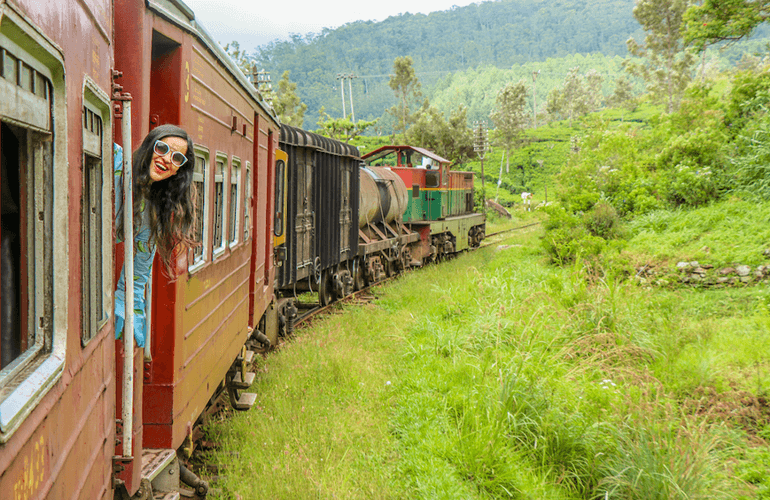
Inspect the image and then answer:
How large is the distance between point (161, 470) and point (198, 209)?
156 cm

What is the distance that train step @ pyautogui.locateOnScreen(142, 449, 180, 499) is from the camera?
3137mm

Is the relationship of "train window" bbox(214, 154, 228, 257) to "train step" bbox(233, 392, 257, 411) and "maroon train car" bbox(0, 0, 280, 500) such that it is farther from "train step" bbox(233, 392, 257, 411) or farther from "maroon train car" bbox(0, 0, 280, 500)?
"train step" bbox(233, 392, 257, 411)

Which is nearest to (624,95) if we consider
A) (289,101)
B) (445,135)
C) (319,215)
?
(445,135)

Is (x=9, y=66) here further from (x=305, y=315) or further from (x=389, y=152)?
(x=389, y=152)

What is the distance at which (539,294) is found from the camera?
9016 millimetres

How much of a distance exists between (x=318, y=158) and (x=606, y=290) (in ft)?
16.4

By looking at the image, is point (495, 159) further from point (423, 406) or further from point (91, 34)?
point (91, 34)

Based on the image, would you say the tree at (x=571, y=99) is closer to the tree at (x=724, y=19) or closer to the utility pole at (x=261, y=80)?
the tree at (x=724, y=19)

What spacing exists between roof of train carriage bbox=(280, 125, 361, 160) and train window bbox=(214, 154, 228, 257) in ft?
12.8

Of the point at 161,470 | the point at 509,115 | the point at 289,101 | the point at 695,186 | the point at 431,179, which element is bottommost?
the point at 161,470

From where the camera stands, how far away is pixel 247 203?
223 inches

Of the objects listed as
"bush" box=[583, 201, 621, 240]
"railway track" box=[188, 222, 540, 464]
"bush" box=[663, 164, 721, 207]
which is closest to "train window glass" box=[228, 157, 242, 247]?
"railway track" box=[188, 222, 540, 464]

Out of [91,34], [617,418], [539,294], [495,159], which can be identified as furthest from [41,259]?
[495,159]

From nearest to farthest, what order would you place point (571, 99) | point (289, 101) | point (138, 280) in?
1. point (138, 280)
2. point (289, 101)
3. point (571, 99)
